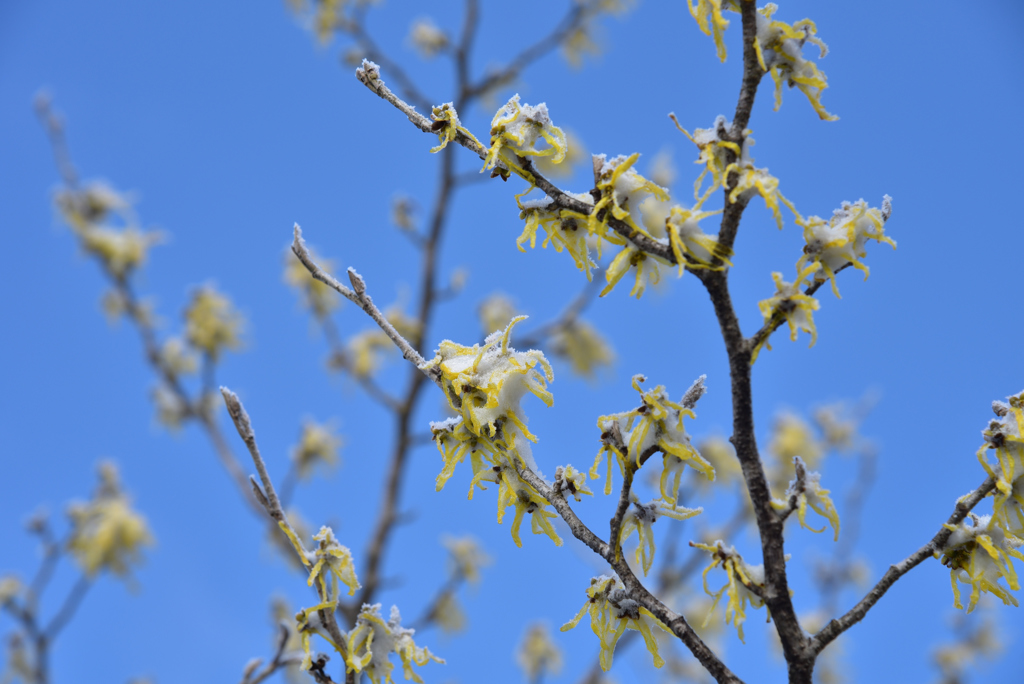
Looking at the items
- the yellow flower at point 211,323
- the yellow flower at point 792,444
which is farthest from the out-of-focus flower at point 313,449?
the yellow flower at point 792,444

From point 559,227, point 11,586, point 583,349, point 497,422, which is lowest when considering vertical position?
point 497,422

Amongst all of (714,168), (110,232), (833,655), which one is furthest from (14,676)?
(833,655)

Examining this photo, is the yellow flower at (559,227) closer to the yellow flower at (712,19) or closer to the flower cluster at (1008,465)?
the yellow flower at (712,19)

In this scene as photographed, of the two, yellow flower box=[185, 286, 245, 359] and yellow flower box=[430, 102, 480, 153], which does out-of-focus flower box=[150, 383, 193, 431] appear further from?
yellow flower box=[430, 102, 480, 153]

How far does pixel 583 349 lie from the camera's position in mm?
7832

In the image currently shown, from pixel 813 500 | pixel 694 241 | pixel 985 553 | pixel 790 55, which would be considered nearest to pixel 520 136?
pixel 694 241

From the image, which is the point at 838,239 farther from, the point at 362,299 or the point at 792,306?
the point at 362,299

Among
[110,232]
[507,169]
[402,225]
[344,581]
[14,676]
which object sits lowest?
[344,581]

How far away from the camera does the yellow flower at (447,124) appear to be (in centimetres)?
160

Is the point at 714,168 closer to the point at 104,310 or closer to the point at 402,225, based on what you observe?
the point at 402,225

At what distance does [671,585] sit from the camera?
578 cm

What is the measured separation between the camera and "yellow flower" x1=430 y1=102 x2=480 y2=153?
160cm

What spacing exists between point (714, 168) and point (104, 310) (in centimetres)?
769

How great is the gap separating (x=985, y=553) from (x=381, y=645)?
145 cm
